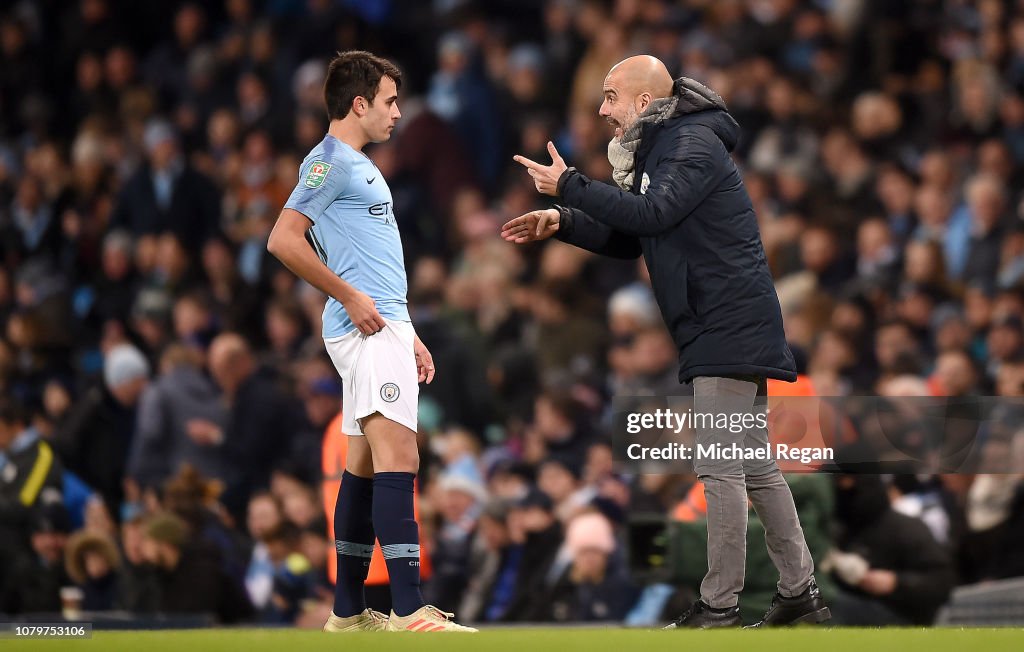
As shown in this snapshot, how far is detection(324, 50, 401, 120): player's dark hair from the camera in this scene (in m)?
5.58

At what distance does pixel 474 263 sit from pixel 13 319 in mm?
3746

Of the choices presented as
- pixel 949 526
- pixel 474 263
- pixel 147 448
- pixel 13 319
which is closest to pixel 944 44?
pixel 474 263

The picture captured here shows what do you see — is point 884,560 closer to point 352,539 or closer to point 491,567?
point 491,567

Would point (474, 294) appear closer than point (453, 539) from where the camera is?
No

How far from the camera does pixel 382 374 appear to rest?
17.7 feet

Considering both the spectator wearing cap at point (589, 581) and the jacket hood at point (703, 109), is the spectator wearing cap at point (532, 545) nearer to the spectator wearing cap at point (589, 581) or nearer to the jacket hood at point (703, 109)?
the spectator wearing cap at point (589, 581)

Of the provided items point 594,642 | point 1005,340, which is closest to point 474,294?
point 1005,340

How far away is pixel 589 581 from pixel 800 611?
3.58 meters

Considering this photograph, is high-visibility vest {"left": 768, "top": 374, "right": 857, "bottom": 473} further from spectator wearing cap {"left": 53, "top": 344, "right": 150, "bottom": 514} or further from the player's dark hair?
spectator wearing cap {"left": 53, "top": 344, "right": 150, "bottom": 514}

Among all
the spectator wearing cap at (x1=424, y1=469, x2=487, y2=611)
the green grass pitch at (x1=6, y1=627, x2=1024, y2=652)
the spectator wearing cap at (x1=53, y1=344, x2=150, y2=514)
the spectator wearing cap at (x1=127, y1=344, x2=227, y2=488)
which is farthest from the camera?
the spectator wearing cap at (x1=53, y1=344, x2=150, y2=514)

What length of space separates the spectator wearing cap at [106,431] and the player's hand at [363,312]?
6387mm

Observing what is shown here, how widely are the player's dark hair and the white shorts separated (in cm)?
77

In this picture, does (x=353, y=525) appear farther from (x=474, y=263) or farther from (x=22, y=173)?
(x=22, y=173)

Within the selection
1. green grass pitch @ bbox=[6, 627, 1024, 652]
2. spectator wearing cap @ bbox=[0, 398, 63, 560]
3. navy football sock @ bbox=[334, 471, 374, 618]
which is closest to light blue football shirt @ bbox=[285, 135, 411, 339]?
navy football sock @ bbox=[334, 471, 374, 618]
